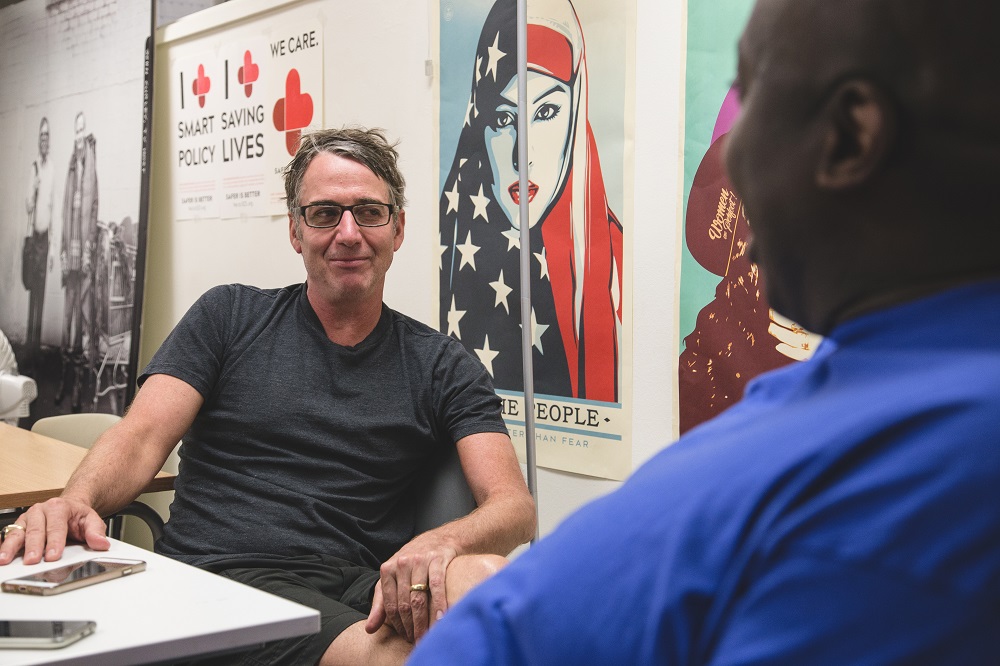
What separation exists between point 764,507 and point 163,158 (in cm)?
404

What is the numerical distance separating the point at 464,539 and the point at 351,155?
94 centimetres

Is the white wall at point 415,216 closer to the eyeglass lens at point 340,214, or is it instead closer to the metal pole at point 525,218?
the metal pole at point 525,218

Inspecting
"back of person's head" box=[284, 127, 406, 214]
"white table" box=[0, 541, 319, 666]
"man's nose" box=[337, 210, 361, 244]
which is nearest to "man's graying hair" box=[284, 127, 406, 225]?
"back of person's head" box=[284, 127, 406, 214]

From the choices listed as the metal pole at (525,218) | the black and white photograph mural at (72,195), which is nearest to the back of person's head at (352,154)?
the metal pole at (525,218)

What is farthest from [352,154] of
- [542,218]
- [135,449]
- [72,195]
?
[72,195]

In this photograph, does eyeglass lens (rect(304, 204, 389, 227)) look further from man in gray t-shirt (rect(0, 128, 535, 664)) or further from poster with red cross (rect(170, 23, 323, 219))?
poster with red cross (rect(170, 23, 323, 219))

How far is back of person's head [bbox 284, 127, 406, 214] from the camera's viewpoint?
214 cm

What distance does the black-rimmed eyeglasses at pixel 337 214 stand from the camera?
209cm

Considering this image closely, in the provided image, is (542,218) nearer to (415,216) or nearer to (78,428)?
(415,216)

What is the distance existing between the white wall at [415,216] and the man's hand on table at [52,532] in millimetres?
1290

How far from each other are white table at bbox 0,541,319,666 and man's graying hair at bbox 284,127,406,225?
1117 mm

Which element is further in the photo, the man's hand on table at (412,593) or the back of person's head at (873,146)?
the man's hand on table at (412,593)

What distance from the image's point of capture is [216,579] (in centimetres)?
121

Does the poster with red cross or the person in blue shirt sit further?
the poster with red cross
